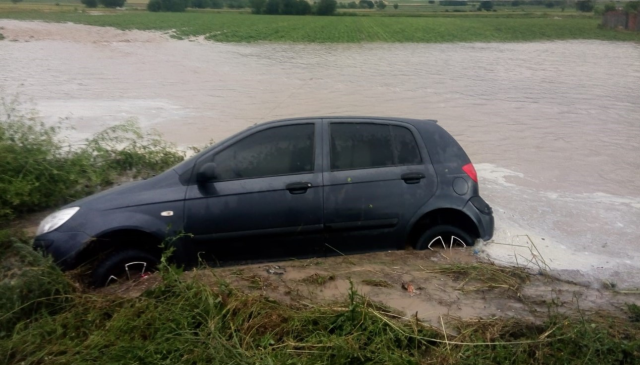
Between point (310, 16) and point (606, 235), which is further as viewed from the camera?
point (310, 16)

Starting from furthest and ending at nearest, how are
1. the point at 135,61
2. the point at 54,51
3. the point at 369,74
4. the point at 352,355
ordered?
the point at 54,51 < the point at 135,61 < the point at 369,74 < the point at 352,355

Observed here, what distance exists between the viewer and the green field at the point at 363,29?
35.4m

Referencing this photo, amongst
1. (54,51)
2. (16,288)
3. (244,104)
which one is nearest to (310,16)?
(54,51)

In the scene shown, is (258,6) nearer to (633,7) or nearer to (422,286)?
(633,7)

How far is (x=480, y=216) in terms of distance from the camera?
6305mm

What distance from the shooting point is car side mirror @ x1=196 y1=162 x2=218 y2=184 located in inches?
226

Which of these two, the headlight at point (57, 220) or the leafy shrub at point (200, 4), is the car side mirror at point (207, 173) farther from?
the leafy shrub at point (200, 4)

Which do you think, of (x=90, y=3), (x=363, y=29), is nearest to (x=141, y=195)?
(x=363, y=29)

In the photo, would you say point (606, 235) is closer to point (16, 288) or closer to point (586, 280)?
point (586, 280)

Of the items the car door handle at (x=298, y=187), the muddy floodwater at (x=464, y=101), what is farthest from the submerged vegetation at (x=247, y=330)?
the muddy floodwater at (x=464, y=101)

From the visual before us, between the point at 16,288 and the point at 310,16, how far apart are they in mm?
50754

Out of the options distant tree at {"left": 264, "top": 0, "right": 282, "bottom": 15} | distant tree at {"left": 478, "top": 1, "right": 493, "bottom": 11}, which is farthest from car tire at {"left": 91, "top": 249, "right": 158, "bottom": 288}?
distant tree at {"left": 264, "top": 0, "right": 282, "bottom": 15}

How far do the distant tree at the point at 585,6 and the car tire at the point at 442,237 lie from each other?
4605 centimetres

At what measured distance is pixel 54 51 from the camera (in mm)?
27453
